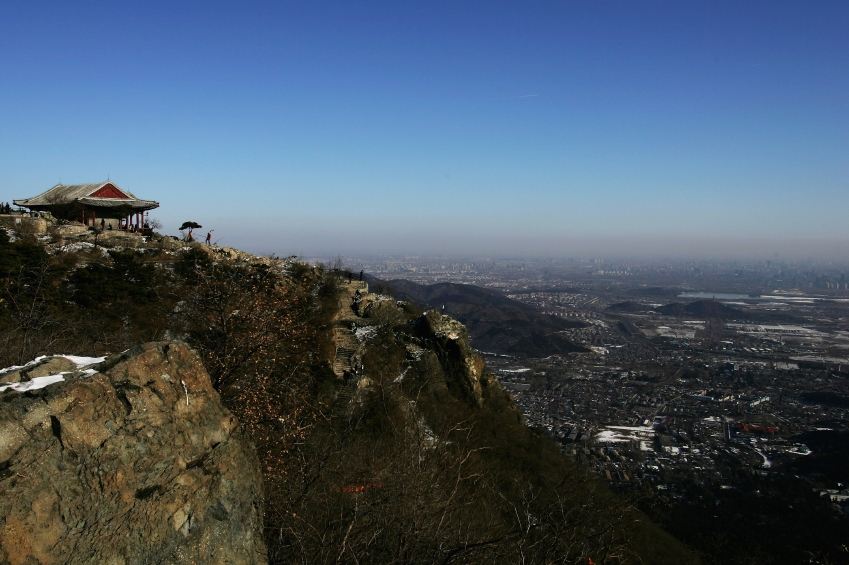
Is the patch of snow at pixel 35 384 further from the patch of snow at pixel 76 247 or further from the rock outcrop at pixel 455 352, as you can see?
the patch of snow at pixel 76 247

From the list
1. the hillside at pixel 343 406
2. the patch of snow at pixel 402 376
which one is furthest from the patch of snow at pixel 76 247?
the patch of snow at pixel 402 376

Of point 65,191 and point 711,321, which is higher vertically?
point 65,191

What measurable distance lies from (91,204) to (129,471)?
1010 inches

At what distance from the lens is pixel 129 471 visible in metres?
3.81

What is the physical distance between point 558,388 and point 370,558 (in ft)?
103

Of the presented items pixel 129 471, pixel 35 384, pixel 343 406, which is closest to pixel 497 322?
pixel 343 406

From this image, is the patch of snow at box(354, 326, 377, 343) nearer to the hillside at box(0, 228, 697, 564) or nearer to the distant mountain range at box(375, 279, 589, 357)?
the hillside at box(0, 228, 697, 564)

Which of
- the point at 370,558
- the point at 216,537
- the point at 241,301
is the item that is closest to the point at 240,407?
the point at 241,301

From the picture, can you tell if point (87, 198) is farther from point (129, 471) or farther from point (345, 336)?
point (129, 471)

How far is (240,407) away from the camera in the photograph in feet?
24.5

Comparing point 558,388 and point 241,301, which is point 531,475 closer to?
point 241,301

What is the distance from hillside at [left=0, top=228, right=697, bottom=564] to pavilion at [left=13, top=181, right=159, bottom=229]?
405 centimetres

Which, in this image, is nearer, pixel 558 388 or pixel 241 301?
pixel 241 301

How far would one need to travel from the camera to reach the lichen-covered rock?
331cm
